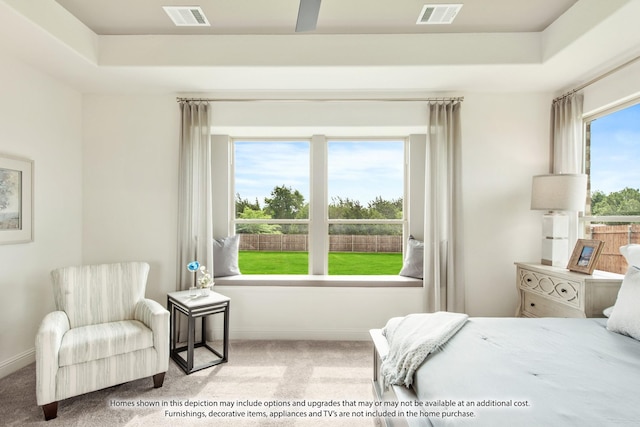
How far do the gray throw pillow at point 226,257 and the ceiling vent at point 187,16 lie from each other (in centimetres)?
210

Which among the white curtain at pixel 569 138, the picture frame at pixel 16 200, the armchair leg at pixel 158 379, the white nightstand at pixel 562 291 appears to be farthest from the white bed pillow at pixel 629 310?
the picture frame at pixel 16 200

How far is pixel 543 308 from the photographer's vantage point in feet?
9.68

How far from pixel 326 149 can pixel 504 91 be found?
1.93 metres

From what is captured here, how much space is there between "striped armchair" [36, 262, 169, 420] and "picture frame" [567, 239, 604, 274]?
3.23 meters

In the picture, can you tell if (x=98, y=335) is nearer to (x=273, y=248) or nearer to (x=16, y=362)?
(x=16, y=362)

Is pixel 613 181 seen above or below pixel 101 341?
above

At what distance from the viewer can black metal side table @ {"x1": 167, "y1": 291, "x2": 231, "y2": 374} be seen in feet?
8.98

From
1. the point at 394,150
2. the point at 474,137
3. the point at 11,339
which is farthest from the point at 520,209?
the point at 11,339

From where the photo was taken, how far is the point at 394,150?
3.95 meters

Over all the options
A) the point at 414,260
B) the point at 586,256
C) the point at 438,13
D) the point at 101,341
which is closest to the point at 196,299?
the point at 101,341

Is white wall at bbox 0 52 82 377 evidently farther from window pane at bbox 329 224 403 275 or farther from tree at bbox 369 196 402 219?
tree at bbox 369 196 402 219

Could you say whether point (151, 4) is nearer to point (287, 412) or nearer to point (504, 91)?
point (287, 412)

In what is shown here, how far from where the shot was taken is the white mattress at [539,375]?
3.56ft

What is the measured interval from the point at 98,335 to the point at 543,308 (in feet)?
11.7
